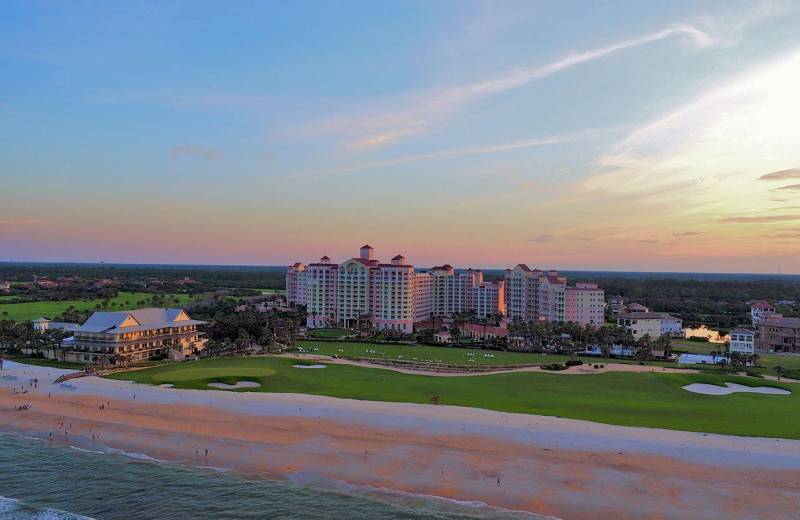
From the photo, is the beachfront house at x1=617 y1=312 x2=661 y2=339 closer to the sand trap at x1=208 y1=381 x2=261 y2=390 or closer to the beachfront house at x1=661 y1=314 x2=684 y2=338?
the beachfront house at x1=661 y1=314 x2=684 y2=338

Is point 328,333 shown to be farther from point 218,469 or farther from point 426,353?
point 218,469

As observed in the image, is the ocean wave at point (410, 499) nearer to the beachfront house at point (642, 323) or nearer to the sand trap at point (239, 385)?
the sand trap at point (239, 385)

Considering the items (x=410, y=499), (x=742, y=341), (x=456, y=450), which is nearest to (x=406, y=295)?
(x=742, y=341)

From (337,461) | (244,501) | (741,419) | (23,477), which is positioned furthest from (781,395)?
(23,477)

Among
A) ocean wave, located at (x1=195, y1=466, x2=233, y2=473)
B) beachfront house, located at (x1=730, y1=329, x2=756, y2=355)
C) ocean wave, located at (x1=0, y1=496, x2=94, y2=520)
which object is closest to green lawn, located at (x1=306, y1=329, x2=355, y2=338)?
beachfront house, located at (x1=730, y1=329, x2=756, y2=355)

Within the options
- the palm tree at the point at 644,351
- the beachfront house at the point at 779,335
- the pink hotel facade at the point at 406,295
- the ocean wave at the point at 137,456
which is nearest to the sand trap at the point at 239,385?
the ocean wave at the point at 137,456
